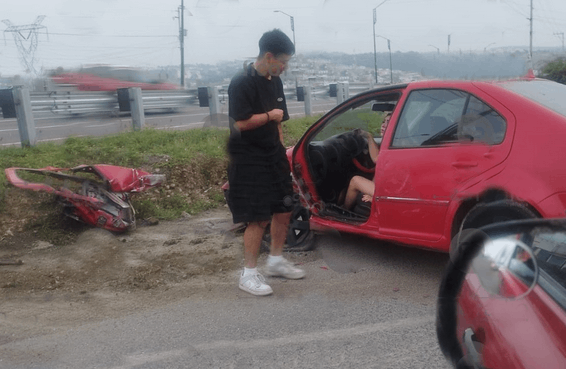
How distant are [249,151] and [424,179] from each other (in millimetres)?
1250

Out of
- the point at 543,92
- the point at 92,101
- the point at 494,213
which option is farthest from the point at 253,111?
the point at 92,101

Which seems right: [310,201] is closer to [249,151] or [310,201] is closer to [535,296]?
[249,151]

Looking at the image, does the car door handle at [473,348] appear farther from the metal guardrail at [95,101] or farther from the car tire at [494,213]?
the metal guardrail at [95,101]

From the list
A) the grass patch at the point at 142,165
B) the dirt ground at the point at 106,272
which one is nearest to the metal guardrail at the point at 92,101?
the grass patch at the point at 142,165

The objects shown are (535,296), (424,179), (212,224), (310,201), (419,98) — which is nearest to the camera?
(535,296)

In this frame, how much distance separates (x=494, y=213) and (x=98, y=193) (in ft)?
12.5

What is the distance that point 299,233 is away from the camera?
5.80 metres

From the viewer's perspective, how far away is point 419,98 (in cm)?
493

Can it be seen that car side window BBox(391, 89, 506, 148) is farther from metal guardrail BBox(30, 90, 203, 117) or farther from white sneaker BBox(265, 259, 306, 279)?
metal guardrail BBox(30, 90, 203, 117)

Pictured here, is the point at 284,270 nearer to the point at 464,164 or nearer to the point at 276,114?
the point at 276,114

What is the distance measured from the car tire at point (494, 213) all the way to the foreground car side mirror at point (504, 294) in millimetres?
1833

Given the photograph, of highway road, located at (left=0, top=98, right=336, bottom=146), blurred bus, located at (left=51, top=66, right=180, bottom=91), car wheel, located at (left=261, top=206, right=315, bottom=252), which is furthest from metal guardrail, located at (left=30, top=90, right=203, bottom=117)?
car wheel, located at (left=261, top=206, right=315, bottom=252)

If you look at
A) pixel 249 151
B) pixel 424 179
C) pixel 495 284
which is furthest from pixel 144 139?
pixel 495 284

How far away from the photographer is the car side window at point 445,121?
435cm
